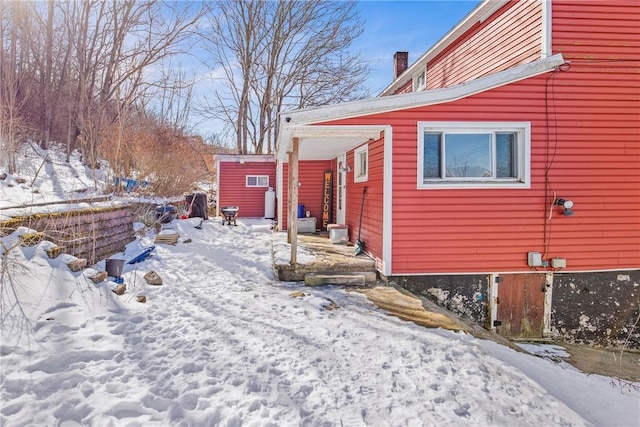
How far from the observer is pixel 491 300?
5.48 m

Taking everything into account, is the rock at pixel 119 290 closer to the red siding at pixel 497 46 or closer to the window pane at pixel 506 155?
the window pane at pixel 506 155

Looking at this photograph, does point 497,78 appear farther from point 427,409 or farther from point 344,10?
point 344,10

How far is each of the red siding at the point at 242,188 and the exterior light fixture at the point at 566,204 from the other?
11214 mm

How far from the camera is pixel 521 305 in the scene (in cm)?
550

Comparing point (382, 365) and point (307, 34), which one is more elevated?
point (307, 34)

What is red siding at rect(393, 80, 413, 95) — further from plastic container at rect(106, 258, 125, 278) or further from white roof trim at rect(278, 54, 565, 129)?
plastic container at rect(106, 258, 125, 278)

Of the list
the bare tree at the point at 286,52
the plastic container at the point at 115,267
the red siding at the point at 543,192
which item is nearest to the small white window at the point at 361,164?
the red siding at the point at 543,192

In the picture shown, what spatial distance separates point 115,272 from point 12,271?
4.66ft

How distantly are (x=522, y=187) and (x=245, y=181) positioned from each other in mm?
11315

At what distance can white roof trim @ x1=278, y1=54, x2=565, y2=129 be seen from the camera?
510 cm

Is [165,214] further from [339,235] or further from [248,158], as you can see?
[248,158]

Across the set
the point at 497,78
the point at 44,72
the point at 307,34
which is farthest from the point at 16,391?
the point at 307,34

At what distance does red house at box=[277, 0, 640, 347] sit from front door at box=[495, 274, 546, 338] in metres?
0.02

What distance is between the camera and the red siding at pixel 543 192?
5.28m
